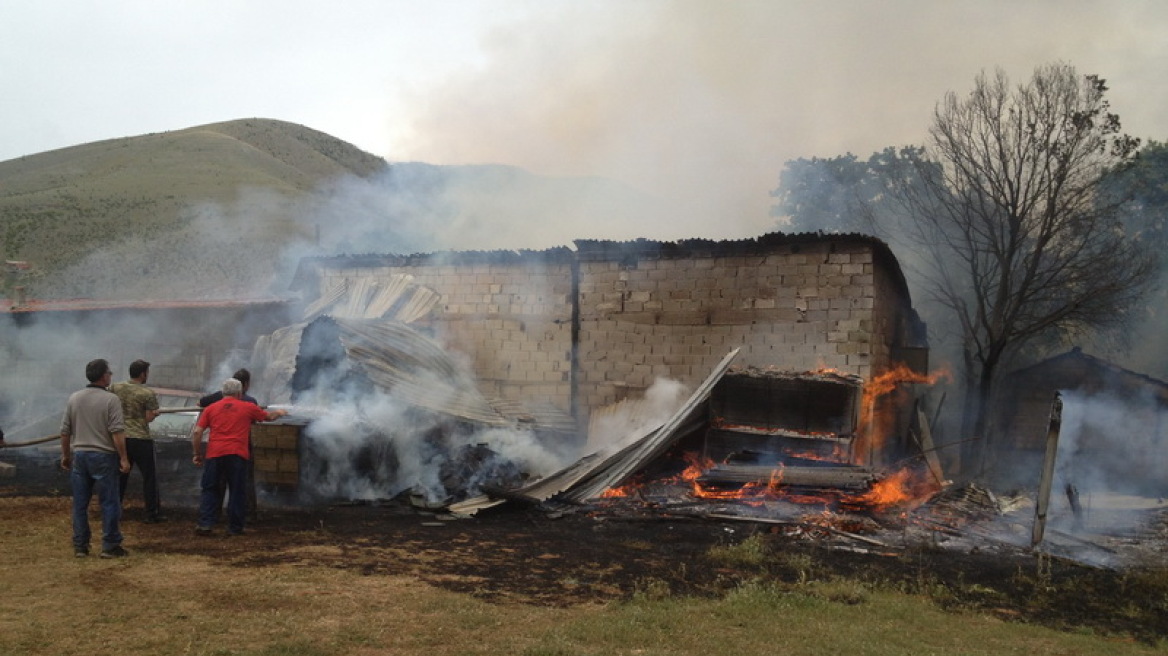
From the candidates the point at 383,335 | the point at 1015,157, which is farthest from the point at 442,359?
the point at 1015,157

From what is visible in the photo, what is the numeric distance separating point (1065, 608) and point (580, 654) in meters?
4.97

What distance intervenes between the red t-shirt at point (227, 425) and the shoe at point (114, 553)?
1.48 meters

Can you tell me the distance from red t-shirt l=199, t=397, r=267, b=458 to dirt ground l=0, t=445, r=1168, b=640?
960mm

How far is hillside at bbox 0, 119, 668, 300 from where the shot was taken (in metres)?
A: 40.4

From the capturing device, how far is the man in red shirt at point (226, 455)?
349 inches

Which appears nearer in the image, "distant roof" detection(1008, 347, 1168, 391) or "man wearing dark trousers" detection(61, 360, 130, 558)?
"man wearing dark trousers" detection(61, 360, 130, 558)

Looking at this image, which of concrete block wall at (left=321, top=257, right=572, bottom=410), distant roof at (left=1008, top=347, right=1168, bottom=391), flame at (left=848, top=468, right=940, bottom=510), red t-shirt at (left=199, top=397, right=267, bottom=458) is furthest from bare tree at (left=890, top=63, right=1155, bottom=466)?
red t-shirt at (left=199, top=397, right=267, bottom=458)

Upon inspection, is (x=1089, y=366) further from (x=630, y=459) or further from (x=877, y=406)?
(x=630, y=459)

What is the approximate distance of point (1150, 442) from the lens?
1856 cm

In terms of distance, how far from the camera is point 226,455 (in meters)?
8.91

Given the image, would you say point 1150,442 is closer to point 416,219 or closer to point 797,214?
point 797,214

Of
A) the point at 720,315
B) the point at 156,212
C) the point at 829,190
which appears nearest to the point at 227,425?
the point at 720,315

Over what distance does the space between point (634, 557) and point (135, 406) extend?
20.6 feet

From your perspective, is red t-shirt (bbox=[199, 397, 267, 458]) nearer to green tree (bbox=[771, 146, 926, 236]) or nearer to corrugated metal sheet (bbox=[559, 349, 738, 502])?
corrugated metal sheet (bbox=[559, 349, 738, 502])
